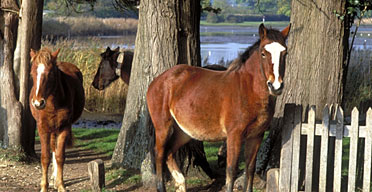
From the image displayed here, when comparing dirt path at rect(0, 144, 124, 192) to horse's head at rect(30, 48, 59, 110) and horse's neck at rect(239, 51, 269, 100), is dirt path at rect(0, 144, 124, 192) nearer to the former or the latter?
horse's head at rect(30, 48, 59, 110)

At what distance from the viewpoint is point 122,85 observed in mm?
15234

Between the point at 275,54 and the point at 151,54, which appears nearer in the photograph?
the point at 275,54

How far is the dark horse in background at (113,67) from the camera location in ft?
35.8

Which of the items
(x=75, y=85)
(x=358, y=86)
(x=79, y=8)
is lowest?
(x=358, y=86)

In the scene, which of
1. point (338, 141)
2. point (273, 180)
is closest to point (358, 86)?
point (338, 141)

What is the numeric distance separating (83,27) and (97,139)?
3017cm

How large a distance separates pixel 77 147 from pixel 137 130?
3.14 meters

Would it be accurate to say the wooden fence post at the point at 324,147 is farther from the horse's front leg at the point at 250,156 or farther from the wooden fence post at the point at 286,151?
the horse's front leg at the point at 250,156

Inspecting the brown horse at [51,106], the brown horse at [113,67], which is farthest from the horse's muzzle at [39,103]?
the brown horse at [113,67]

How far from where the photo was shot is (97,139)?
11.9 metres

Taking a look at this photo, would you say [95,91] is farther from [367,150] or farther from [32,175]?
[367,150]

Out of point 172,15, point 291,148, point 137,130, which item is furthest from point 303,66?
point 137,130

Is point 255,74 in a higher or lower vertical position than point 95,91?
higher

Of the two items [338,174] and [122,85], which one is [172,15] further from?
[122,85]
